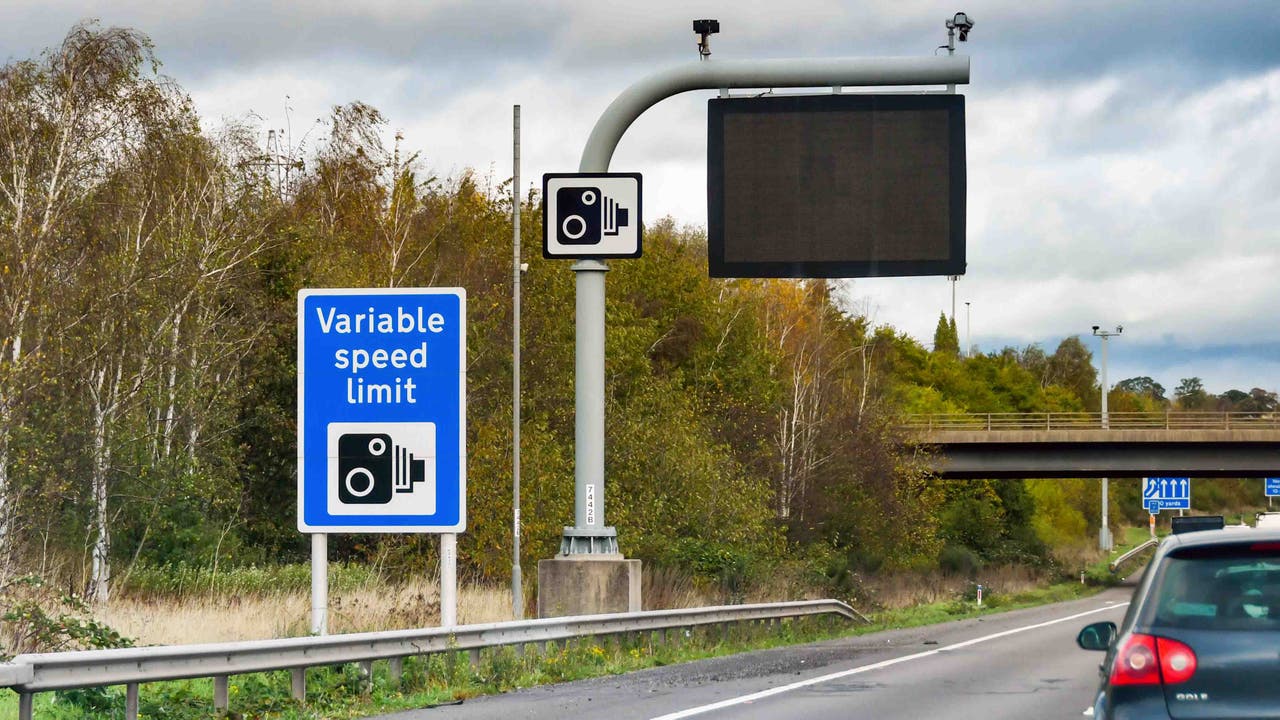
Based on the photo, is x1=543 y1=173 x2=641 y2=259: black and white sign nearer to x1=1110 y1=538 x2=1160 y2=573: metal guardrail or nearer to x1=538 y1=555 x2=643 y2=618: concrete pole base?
x1=538 y1=555 x2=643 y2=618: concrete pole base

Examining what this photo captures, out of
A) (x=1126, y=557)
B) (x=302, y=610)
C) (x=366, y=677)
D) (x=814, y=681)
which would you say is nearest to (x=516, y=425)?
(x=302, y=610)

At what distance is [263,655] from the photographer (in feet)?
41.5

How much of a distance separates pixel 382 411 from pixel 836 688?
17.1 ft

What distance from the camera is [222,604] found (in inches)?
798

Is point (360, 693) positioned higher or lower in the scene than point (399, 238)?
lower

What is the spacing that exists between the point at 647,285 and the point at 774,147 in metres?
51.2

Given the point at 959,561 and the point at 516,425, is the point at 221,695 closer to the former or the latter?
the point at 516,425

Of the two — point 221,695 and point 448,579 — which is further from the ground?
point 448,579

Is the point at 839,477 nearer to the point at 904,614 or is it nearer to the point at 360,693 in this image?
the point at 904,614

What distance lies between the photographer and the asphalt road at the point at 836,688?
13867mm

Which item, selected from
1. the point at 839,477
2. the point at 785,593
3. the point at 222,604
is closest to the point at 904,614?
the point at 785,593

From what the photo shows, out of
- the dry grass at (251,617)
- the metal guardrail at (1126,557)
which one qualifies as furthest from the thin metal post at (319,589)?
the metal guardrail at (1126,557)

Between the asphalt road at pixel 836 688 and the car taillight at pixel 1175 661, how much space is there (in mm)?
6517

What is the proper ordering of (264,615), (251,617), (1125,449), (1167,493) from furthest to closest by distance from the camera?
(1167,493)
(1125,449)
(264,615)
(251,617)
